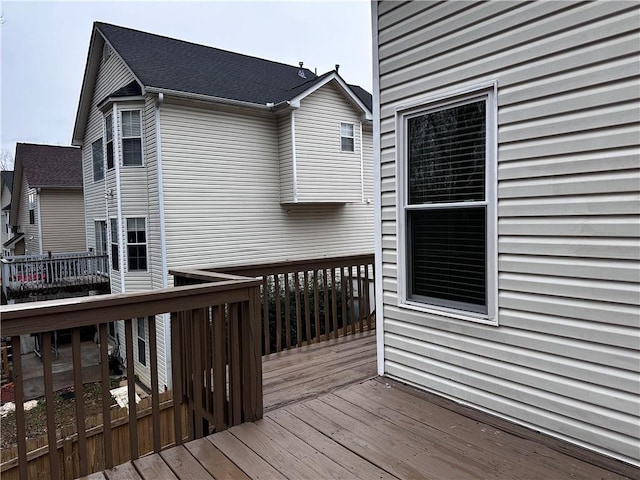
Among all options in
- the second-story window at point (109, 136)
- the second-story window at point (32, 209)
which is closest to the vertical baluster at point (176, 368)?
the second-story window at point (109, 136)

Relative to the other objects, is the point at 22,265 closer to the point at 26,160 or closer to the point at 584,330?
the point at 26,160

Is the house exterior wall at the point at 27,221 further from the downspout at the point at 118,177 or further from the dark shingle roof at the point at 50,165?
the downspout at the point at 118,177

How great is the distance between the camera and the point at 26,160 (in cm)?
1800

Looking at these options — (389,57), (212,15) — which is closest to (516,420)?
(389,57)

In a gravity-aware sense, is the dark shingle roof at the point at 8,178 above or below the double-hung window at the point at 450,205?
above

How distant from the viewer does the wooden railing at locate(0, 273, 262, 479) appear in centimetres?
188

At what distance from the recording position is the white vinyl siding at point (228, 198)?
9.92 meters

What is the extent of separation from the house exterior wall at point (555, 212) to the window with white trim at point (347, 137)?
30.6 feet

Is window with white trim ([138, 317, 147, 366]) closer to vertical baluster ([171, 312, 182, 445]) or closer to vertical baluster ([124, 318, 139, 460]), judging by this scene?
vertical baluster ([171, 312, 182, 445])

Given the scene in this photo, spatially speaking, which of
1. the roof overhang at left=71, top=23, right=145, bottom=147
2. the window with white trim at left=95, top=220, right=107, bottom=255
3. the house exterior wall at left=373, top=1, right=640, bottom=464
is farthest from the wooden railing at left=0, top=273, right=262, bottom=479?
the window with white trim at left=95, top=220, right=107, bottom=255

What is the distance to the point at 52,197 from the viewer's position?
17672 millimetres

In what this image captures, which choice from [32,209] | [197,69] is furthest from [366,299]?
[32,209]

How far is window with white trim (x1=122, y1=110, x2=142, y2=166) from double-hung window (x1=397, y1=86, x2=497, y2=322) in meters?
8.97

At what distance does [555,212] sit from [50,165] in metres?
20.7
